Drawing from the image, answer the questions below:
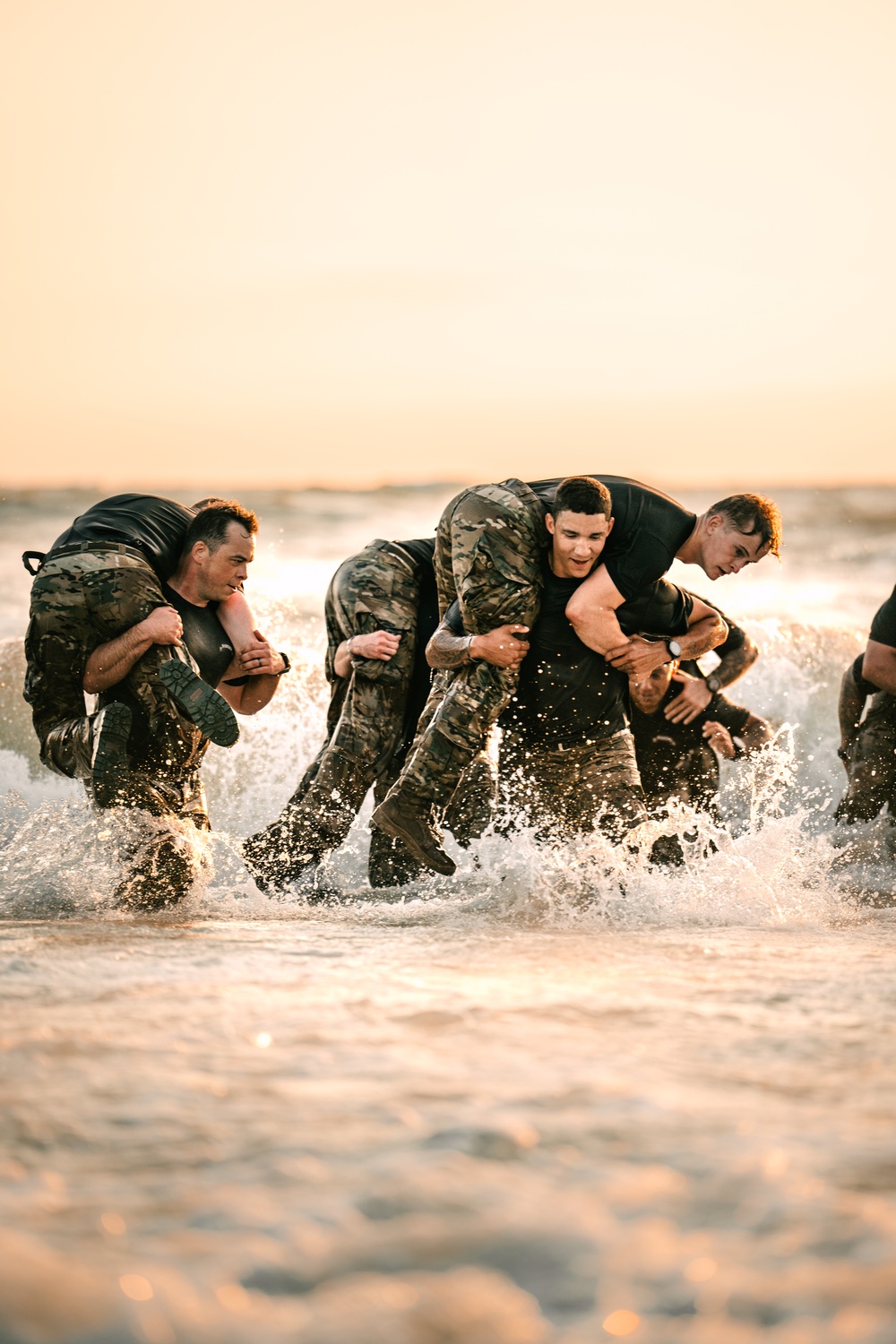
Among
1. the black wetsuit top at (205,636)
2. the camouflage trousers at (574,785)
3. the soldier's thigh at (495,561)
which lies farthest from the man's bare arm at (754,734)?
the black wetsuit top at (205,636)

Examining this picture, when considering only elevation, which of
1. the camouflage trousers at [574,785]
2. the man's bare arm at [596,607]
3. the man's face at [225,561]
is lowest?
the camouflage trousers at [574,785]

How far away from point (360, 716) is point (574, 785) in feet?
3.13

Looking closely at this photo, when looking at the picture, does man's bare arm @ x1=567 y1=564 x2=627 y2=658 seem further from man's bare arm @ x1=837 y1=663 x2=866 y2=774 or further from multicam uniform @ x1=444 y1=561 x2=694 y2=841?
man's bare arm @ x1=837 y1=663 x2=866 y2=774

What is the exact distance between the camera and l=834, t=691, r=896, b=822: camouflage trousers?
6.11m

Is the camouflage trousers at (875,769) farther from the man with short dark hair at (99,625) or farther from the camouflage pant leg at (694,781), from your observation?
the man with short dark hair at (99,625)

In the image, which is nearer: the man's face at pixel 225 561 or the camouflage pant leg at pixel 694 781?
the man's face at pixel 225 561

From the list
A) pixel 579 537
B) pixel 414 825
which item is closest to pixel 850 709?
pixel 579 537

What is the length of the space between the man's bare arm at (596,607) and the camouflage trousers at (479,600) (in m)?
0.16

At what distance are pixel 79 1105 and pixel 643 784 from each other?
3.95 meters

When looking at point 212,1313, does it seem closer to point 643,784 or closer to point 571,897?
point 571,897

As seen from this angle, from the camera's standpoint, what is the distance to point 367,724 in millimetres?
5277

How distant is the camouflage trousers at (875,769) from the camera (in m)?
6.11

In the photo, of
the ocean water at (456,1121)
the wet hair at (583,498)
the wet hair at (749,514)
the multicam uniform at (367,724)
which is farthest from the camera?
the multicam uniform at (367,724)

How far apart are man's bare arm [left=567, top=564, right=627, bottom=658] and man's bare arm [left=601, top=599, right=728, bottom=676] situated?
10 centimetres
